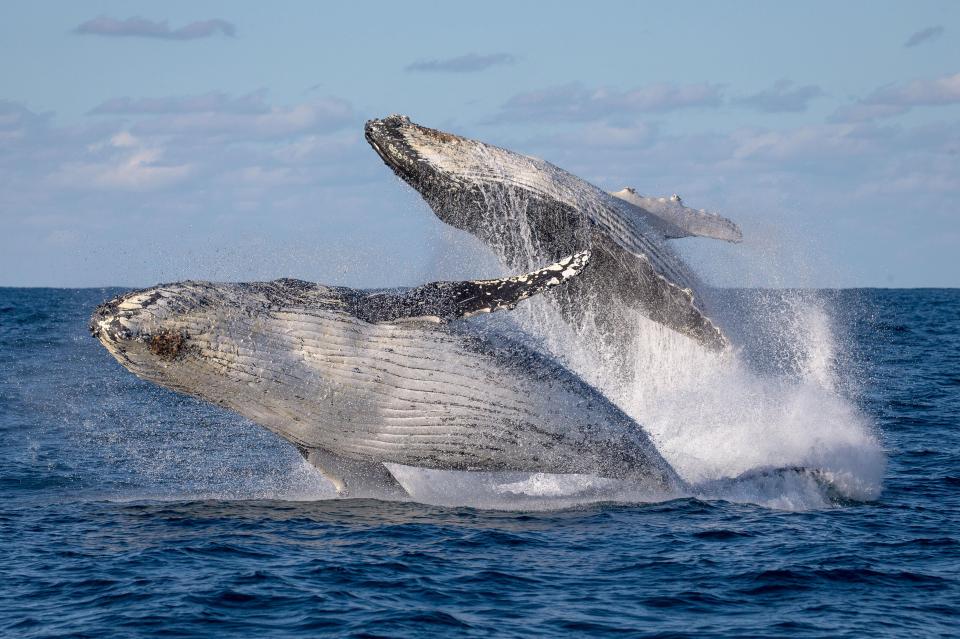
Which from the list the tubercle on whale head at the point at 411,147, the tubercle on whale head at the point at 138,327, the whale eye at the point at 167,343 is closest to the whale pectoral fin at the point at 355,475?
the whale eye at the point at 167,343

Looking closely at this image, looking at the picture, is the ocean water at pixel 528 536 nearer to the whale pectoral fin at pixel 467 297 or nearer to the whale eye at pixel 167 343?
the whale eye at pixel 167 343

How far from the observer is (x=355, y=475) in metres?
14.9

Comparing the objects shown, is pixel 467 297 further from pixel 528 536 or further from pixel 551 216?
pixel 551 216

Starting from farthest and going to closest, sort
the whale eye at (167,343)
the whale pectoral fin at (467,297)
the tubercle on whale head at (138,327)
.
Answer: the whale pectoral fin at (467,297) → the whale eye at (167,343) → the tubercle on whale head at (138,327)

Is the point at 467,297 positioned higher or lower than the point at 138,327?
higher

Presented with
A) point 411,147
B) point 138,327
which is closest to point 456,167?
point 411,147

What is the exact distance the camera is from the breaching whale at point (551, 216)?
16.1 metres

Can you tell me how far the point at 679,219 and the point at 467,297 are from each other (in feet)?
16.3

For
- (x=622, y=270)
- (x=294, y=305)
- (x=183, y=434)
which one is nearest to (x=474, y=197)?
(x=622, y=270)

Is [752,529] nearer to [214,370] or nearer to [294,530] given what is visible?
[294,530]

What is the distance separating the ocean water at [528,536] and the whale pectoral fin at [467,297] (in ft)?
8.20

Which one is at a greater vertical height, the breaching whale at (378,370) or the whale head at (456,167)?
the whale head at (456,167)

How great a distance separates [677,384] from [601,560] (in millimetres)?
6209

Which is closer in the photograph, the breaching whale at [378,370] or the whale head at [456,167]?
the breaching whale at [378,370]
